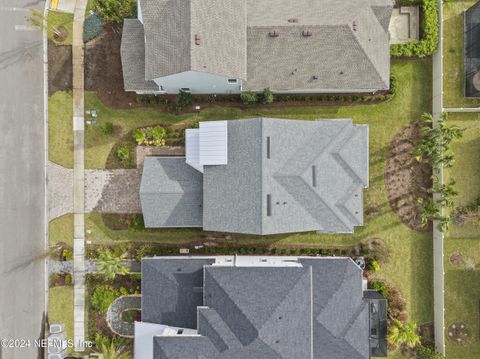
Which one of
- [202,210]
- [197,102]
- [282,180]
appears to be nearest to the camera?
[282,180]

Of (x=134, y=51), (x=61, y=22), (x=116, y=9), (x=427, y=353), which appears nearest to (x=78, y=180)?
(x=134, y=51)

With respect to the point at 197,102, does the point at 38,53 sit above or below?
above

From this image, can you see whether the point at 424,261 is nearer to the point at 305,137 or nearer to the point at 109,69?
the point at 305,137

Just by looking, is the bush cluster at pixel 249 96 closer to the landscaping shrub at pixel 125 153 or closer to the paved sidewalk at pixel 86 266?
the landscaping shrub at pixel 125 153

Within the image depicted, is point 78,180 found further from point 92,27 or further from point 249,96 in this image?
point 249,96

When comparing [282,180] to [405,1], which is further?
[405,1]

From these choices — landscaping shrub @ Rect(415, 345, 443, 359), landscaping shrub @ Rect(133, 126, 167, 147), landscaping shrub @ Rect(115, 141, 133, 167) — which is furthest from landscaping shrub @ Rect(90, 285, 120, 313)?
landscaping shrub @ Rect(415, 345, 443, 359)

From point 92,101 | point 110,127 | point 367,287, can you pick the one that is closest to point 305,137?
point 367,287
